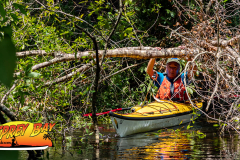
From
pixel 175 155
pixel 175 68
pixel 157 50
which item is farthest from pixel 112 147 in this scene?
pixel 175 68

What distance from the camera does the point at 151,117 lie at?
6.24 m

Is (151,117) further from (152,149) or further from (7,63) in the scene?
(7,63)

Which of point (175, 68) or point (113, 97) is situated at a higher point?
point (175, 68)

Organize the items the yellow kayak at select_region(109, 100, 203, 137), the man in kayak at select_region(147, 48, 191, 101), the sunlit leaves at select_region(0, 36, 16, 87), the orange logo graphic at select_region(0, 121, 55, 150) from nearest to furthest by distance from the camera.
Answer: the sunlit leaves at select_region(0, 36, 16, 87)
the orange logo graphic at select_region(0, 121, 55, 150)
the yellow kayak at select_region(109, 100, 203, 137)
the man in kayak at select_region(147, 48, 191, 101)

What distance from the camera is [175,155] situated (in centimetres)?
373

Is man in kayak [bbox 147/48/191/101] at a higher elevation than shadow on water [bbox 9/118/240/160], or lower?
higher

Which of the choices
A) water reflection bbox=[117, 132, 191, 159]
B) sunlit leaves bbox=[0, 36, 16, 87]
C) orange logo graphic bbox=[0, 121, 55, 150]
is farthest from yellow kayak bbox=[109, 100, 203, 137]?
sunlit leaves bbox=[0, 36, 16, 87]

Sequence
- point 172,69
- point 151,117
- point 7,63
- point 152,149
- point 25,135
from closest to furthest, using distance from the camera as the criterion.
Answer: point 7,63 → point 25,135 → point 152,149 → point 151,117 → point 172,69

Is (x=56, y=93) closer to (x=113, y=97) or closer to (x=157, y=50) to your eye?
(x=157, y=50)

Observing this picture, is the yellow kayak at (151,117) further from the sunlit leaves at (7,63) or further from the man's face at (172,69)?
the sunlit leaves at (7,63)

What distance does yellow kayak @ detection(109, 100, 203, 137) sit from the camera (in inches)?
224

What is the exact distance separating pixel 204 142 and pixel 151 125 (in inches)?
68.8

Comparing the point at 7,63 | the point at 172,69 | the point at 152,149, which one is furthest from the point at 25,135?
the point at 172,69

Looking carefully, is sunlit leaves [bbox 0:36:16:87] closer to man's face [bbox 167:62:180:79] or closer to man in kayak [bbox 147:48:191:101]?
man in kayak [bbox 147:48:191:101]
